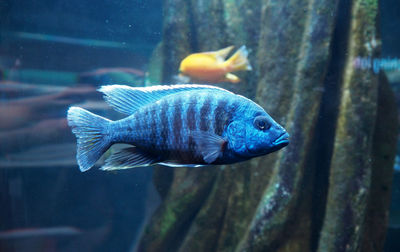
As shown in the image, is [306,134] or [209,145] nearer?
[209,145]

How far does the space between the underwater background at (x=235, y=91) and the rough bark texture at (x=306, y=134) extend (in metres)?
0.01

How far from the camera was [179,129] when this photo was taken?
4.46 feet

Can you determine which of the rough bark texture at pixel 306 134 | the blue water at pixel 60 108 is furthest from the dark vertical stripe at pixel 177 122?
the blue water at pixel 60 108

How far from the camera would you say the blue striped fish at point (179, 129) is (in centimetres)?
129

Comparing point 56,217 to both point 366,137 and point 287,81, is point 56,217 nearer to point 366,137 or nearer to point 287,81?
point 287,81

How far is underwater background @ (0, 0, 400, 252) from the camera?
9.24 feet

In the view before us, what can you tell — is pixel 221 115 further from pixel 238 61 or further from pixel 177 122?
pixel 238 61

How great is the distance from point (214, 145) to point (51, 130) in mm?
3736

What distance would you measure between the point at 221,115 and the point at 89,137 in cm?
70

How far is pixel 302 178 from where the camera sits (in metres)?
2.95

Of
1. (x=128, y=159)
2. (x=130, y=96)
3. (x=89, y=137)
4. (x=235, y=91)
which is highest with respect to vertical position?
(x=235, y=91)

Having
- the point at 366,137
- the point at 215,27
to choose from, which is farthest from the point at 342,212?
the point at 215,27

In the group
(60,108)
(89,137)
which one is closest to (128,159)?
(89,137)

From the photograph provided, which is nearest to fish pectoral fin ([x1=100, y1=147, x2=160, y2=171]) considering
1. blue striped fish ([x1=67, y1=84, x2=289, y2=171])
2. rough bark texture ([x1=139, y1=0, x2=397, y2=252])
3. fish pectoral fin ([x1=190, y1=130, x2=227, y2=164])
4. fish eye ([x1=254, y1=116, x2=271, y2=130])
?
blue striped fish ([x1=67, y1=84, x2=289, y2=171])
